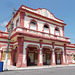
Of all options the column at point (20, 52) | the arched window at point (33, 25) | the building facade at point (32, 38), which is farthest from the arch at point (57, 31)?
the column at point (20, 52)

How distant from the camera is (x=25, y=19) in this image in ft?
51.2

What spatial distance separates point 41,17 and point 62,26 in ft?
21.4

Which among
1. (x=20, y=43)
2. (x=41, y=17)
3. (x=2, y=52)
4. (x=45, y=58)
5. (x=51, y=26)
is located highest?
(x=41, y=17)

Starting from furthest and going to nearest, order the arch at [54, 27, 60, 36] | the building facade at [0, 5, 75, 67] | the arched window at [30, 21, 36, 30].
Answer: the arch at [54, 27, 60, 36], the arched window at [30, 21, 36, 30], the building facade at [0, 5, 75, 67]

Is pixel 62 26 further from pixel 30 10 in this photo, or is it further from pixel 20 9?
pixel 20 9

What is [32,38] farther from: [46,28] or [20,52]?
[46,28]

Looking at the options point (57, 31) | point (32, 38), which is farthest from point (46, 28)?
point (32, 38)

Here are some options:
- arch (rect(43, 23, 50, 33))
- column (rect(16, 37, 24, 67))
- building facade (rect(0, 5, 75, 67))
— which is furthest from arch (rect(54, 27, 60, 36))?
column (rect(16, 37, 24, 67))

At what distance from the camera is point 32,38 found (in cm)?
1449

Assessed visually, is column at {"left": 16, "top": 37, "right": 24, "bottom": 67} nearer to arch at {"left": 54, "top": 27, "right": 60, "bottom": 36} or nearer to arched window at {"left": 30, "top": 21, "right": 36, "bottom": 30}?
arched window at {"left": 30, "top": 21, "right": 36, "bottom": 30}

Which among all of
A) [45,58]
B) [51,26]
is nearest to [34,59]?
[45,58]

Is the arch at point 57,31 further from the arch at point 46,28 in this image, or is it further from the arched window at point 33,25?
the arched window at point 33,25

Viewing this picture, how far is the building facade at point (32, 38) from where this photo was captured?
13.6 meters

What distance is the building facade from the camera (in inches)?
534
